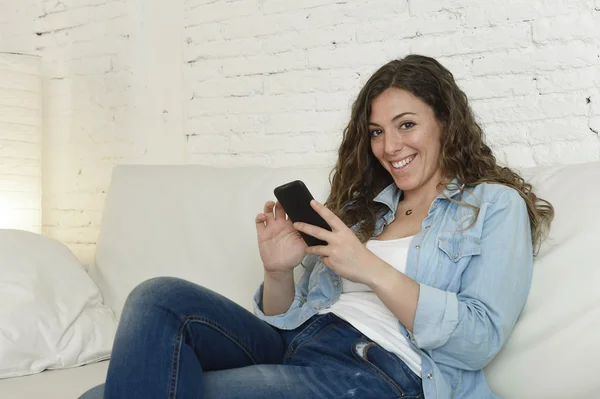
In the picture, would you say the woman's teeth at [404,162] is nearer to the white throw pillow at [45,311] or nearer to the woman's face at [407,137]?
the woman's face at [407,137]

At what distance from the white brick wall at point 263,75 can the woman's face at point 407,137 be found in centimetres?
43

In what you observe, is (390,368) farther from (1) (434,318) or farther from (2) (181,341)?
(2) (181,341)

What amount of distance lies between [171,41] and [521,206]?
1657mm

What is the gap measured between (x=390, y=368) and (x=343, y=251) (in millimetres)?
248

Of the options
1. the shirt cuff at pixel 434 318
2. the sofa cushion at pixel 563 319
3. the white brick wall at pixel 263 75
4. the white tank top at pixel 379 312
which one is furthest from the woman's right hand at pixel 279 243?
the white brick wall at pixel 263 75

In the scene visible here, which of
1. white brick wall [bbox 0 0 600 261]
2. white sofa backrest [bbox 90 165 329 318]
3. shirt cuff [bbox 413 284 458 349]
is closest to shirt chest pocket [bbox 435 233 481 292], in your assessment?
shirt cuff [bbox 413 284 458 349]

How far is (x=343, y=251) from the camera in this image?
1.40 metres

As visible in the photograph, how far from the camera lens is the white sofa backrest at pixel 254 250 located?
141 cm

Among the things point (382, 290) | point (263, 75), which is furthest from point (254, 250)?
point (263, 75)

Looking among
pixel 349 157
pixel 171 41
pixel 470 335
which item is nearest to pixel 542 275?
pixel 470 335

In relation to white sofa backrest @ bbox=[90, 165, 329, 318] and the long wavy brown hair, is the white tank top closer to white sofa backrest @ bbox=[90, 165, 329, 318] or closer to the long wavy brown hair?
the long wavy brown hair

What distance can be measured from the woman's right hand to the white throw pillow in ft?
1.85

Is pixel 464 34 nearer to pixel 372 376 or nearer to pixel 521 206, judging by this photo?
pixel 521 206

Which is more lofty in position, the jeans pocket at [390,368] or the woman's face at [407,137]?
the woman's face at [407,137]
